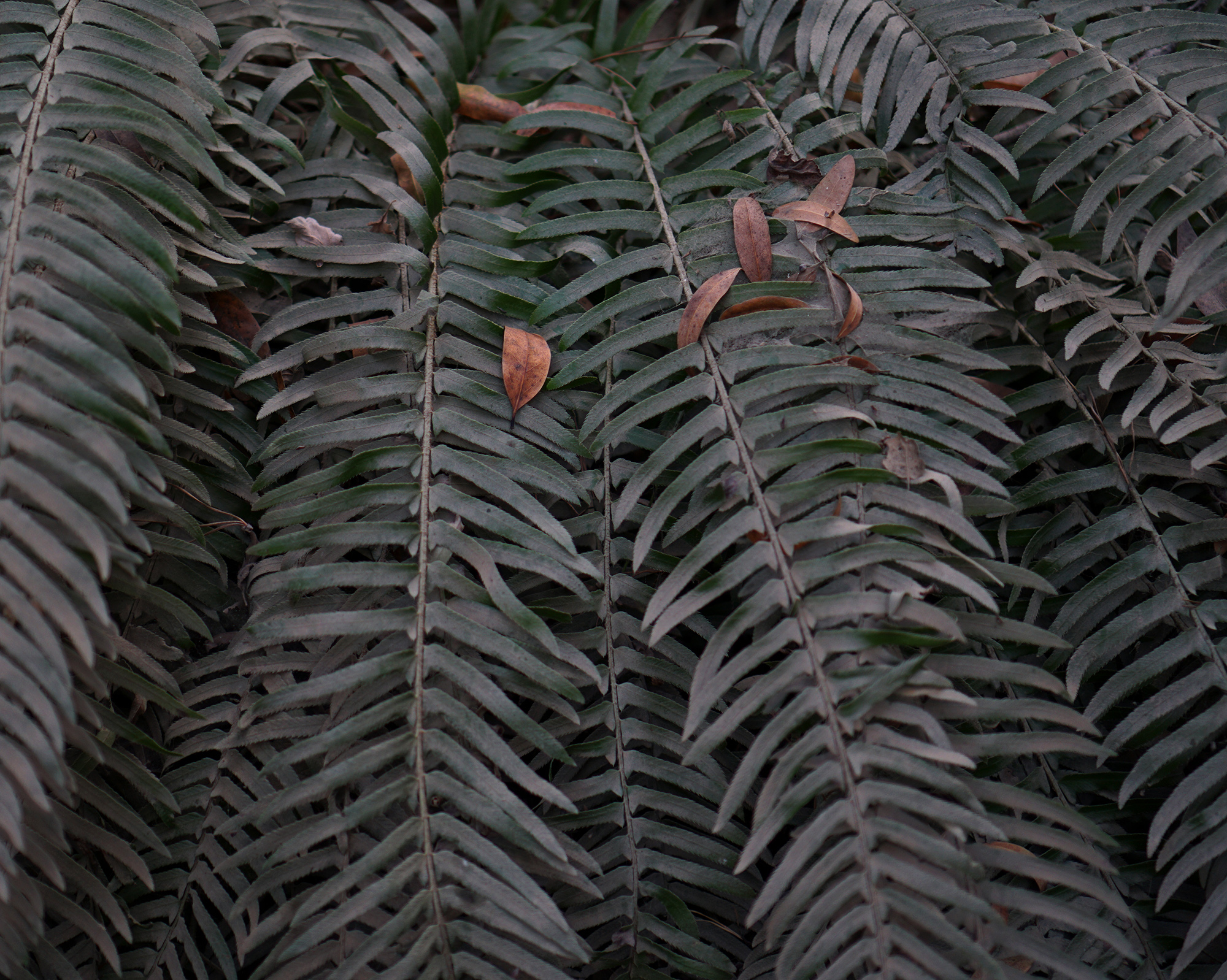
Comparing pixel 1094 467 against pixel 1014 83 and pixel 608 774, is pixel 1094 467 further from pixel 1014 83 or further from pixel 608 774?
pixel 608 774

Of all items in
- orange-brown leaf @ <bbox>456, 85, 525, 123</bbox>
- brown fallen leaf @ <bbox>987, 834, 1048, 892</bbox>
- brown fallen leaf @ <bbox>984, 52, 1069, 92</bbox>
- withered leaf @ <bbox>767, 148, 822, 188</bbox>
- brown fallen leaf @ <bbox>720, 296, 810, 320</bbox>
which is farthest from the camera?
orange-brown leaf @ <bbox>456, 85, 525, 123</bbox>

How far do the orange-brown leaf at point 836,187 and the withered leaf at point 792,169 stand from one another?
31mm

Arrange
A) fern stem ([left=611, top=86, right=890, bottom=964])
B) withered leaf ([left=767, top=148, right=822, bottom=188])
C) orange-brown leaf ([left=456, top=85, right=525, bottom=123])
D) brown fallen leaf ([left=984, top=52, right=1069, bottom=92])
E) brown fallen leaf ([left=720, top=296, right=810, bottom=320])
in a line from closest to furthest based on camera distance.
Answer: fern stem ([left=611, top=86, right=890, bottom=964]) < brown fallen leaf ([left=720, top=296, right=810, bottom=320]) < withered leaf ([left=767, top=148, right=822, bottom=188]) < brown fallen leaf ([left=984, top=52, right=1069, bottom=92]) < orange-brown leaf ([left=456, top=85, right=525, bottom=123])

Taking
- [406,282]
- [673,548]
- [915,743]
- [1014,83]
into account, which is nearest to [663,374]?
[673,548]

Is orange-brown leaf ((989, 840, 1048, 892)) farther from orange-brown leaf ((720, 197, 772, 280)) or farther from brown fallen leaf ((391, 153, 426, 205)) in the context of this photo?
brown fallen leaf ((391, 153, 426, 205))

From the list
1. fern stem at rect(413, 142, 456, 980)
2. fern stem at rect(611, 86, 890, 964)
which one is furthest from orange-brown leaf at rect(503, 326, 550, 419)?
fern stem at rect(611, 86, 890, 964)

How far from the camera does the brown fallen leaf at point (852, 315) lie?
110 cm

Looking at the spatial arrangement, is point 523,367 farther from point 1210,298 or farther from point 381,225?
point 1210,298

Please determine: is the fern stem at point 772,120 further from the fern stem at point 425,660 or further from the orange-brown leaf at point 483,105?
the fern stem at point 425,660

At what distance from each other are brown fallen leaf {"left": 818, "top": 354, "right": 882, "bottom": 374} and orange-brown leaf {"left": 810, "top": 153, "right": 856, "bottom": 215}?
0.80 ft

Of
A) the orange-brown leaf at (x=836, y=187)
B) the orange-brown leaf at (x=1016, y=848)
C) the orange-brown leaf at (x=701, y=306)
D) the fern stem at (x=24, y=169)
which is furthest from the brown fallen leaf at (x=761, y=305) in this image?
the fern stem at (x=24, y=169)

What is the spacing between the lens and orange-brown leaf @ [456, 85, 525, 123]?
1.48 meters

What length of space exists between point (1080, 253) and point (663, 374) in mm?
751

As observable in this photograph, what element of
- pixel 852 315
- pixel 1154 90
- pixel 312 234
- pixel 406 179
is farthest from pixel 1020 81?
pixel 312 234
